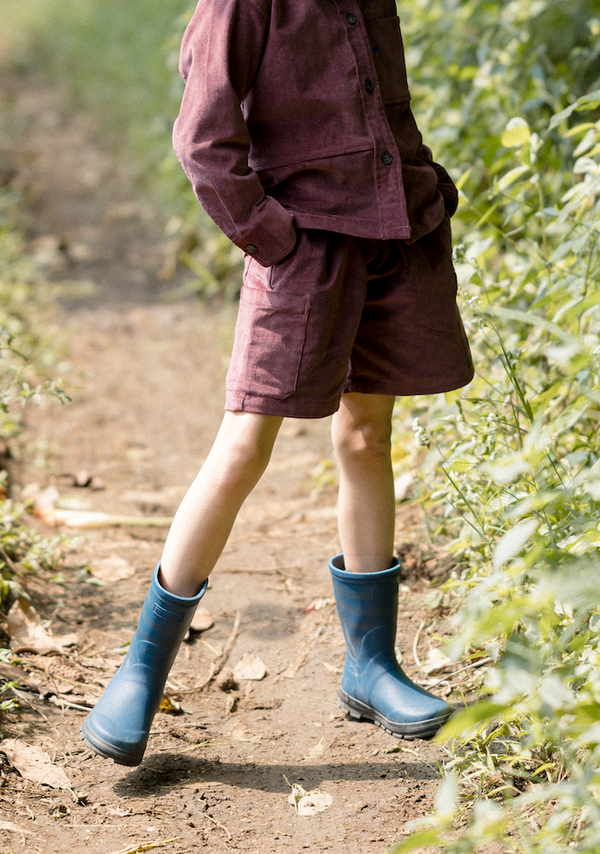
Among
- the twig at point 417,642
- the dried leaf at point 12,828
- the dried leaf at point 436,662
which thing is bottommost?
the twig at point 417,642

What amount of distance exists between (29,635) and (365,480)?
852 millimetres

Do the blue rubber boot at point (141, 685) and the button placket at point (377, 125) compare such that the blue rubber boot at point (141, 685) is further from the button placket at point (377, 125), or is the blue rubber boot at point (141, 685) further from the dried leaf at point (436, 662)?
the button placket at point (377, 125)

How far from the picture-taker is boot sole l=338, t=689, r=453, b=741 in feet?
5.06

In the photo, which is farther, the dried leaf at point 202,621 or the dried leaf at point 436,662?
the dried leaf at point 202,621

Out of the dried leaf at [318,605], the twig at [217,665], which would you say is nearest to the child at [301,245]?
the twig at [217,665]

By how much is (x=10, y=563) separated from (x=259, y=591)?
619mm

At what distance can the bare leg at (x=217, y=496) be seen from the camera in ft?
4.64

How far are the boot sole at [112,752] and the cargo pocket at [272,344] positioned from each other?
0.65 metres

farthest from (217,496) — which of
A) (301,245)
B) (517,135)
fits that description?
(517,135)

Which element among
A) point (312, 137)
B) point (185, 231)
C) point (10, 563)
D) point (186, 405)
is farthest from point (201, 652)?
point (185, 231)

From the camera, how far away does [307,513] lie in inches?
99.9

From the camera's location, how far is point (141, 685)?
1483mm

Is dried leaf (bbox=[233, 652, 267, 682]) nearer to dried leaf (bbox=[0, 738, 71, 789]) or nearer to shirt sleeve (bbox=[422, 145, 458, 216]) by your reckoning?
dried leaf (bbox=[0, 738, 71, 789])

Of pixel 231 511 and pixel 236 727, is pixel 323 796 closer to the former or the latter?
pixel 236 727
